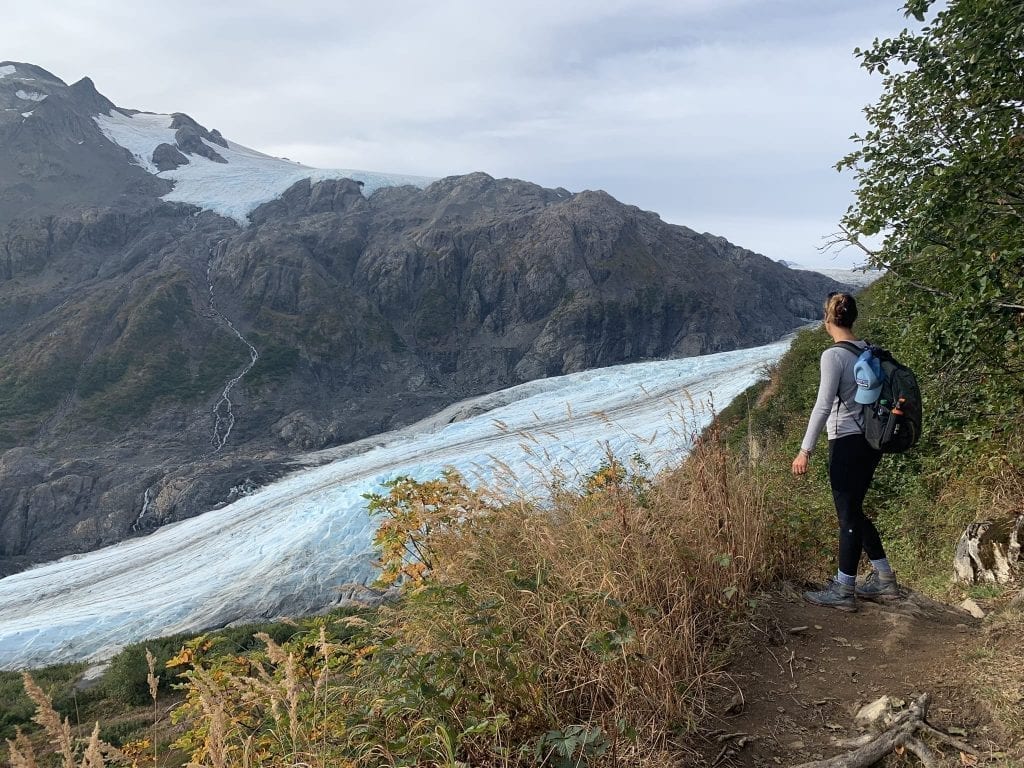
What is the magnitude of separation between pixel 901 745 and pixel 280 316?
2226 inches

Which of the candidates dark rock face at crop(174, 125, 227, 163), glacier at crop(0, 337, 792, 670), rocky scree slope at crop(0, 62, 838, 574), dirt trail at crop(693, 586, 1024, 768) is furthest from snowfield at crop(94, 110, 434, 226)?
dirt trail at crop(693, 586, 1024, 768)

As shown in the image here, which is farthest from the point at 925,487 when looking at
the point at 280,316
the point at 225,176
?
the point at 225,176

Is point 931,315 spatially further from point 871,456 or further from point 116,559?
point 116,559

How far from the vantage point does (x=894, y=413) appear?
142 inches

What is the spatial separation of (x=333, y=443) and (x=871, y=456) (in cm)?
3661

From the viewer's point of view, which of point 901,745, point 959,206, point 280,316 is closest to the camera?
point 901,745

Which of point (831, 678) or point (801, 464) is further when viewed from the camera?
point (801, 464)

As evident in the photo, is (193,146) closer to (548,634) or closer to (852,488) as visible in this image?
(852,488)

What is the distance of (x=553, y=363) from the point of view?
5028 centimetres

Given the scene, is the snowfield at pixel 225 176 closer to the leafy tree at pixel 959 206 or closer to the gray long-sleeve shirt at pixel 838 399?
the leafy tree at pixel 959 206

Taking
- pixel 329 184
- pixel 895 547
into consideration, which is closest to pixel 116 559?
pixel 895 547

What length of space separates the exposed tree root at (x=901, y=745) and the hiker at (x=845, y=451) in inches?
53.2

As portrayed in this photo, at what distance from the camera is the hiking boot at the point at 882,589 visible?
4023mm

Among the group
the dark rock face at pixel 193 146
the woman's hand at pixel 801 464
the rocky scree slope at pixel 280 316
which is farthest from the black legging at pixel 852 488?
the dark rock face at pixel 193 146
